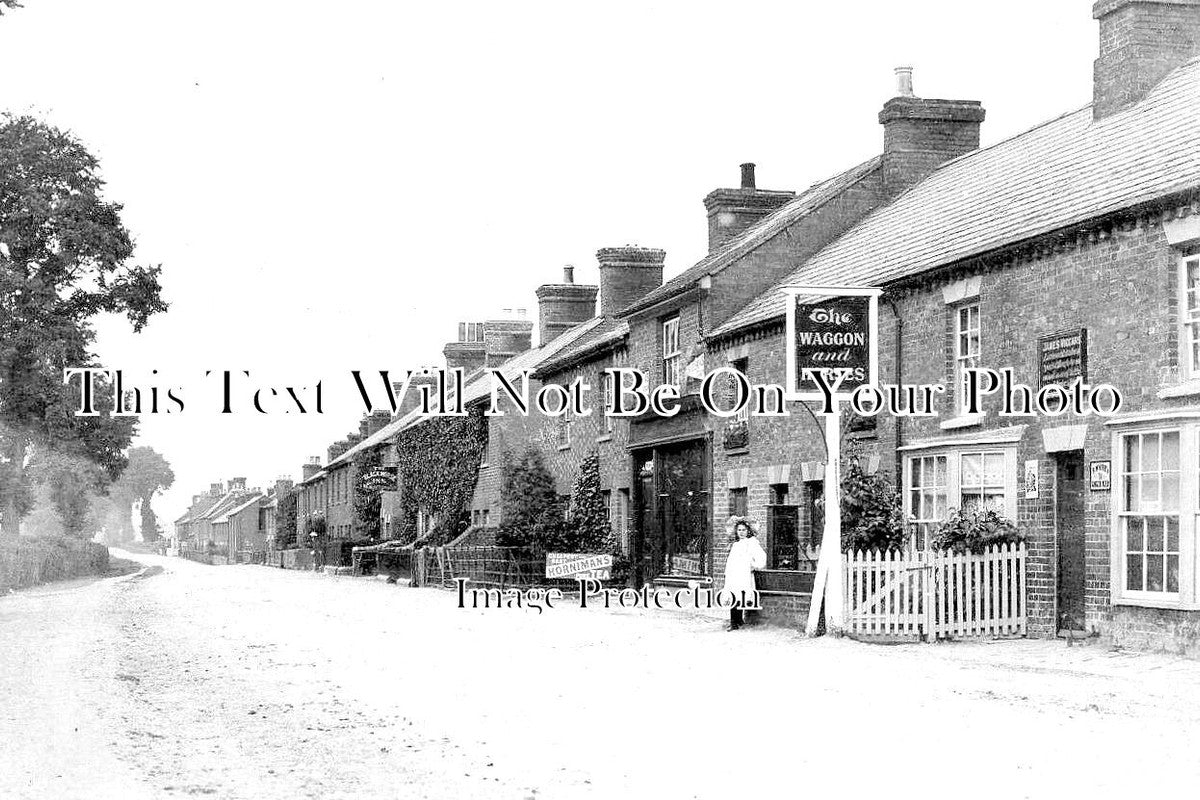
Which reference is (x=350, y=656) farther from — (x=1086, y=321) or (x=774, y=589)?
(x=1086, y=321)

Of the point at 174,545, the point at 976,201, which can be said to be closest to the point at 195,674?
the point at 976,201

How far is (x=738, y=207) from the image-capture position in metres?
35.4

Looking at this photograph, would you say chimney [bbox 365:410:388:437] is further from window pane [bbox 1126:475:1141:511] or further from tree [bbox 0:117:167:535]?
window pane [bbox 1126:475:1141:511]

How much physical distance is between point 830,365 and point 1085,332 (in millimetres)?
3174

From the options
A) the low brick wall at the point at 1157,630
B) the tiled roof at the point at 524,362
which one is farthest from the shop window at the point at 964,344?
the tiled roof at the point at 524,362

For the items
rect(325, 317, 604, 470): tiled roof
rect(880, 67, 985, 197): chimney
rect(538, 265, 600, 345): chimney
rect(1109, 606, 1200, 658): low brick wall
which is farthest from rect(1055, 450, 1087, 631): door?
rect(538, 265, 600, 345): chimney

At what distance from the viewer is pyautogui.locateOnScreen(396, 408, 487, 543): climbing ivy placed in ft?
150

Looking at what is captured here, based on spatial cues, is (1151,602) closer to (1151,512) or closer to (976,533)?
(1151,512)

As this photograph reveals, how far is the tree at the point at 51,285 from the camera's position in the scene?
45.0 metres

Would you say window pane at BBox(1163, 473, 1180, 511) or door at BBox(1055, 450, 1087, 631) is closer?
window pane at BBox(1163, 473, 1180, 511)

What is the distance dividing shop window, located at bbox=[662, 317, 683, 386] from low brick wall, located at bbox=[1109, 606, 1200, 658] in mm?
14895

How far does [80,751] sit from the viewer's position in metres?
9.67

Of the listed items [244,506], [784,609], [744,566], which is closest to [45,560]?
[744,566]

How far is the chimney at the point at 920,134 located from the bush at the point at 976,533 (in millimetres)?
12637
